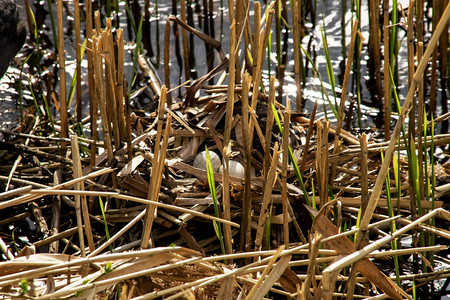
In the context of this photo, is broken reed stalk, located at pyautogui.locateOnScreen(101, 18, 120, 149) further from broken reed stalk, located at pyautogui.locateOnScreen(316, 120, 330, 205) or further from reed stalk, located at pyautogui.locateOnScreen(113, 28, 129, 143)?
broken reed stalk, located at pyautogui.locateOnScreen(316, 120, 330, 205)

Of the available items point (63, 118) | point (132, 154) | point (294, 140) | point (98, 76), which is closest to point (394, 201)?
point (294, 140)

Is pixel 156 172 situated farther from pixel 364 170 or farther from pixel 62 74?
pixel 62 74

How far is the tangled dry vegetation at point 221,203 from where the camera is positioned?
1381 millimetres

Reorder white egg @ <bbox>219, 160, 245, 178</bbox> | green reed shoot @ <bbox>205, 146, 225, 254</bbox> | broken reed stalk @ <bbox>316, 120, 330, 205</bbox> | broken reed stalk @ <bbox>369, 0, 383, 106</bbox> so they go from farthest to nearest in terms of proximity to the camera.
A: broken reed stalk @ <bbox>369, 0, 383, 106</bbox>, white egg @ <bbox>219, 160, 245, 178</bbox>, broken reed stalk @ <bbox>316, 120, 330, 205</bbox>, green reed shoot @ <bbox>205, 146, 225, 254</bbox>

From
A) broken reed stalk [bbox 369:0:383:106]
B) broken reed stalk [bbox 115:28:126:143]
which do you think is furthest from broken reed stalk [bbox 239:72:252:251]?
broken reed stalk [bbox 369:0:383:106]

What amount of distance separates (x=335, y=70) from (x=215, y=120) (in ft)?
4.58

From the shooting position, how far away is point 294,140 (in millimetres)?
2133

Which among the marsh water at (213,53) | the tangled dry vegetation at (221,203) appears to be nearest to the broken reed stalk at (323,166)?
the tangled dry vegetation at (221,203)

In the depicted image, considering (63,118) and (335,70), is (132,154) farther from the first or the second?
(335,70)

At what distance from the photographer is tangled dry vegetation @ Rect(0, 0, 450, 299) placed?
54.4 inches

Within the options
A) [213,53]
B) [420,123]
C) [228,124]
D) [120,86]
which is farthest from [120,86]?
[213,53]

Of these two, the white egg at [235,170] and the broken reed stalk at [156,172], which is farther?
the white egg at [235,170]

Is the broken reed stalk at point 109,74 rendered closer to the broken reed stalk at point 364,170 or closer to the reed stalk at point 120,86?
the reed stalk at point 120,86

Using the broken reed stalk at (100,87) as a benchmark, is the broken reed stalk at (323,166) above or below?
below
